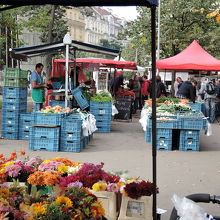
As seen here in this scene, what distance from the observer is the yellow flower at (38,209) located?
3398 mm

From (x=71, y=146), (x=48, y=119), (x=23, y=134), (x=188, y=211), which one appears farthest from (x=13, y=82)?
(x=188, y=211)

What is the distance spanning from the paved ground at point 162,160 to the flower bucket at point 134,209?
3.63ft

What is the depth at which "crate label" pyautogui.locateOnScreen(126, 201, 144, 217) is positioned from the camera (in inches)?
195

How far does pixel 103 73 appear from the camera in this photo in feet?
81.6

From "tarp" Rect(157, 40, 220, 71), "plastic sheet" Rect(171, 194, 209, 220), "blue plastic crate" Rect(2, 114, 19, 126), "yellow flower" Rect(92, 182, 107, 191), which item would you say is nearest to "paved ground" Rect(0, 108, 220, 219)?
"blue plastic crate" Rect(2, 114, 19, 126)

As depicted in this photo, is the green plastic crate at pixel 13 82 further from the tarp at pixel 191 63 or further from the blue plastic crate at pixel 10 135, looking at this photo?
the tarp at pixel 191 63

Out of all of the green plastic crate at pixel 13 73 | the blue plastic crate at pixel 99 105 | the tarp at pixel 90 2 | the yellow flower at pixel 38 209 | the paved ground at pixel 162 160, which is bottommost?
the paved ground at pixel 162 160

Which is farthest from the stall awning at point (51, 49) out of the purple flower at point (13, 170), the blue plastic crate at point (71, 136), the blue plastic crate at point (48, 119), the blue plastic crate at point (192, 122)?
the purple flower at point (13, 170)

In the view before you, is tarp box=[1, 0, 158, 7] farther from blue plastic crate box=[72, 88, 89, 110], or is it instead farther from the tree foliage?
the tree foliage

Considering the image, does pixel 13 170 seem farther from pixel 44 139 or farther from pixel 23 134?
pixel 23 134

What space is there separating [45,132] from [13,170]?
5.49 m

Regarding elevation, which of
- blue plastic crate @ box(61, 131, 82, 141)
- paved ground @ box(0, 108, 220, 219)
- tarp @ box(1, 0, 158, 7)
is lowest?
paved ground @ box(0, 108, 220, 219)

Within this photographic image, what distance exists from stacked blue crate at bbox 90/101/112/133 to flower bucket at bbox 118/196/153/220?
33.0ft

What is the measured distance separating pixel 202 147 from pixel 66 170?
24.7ft
